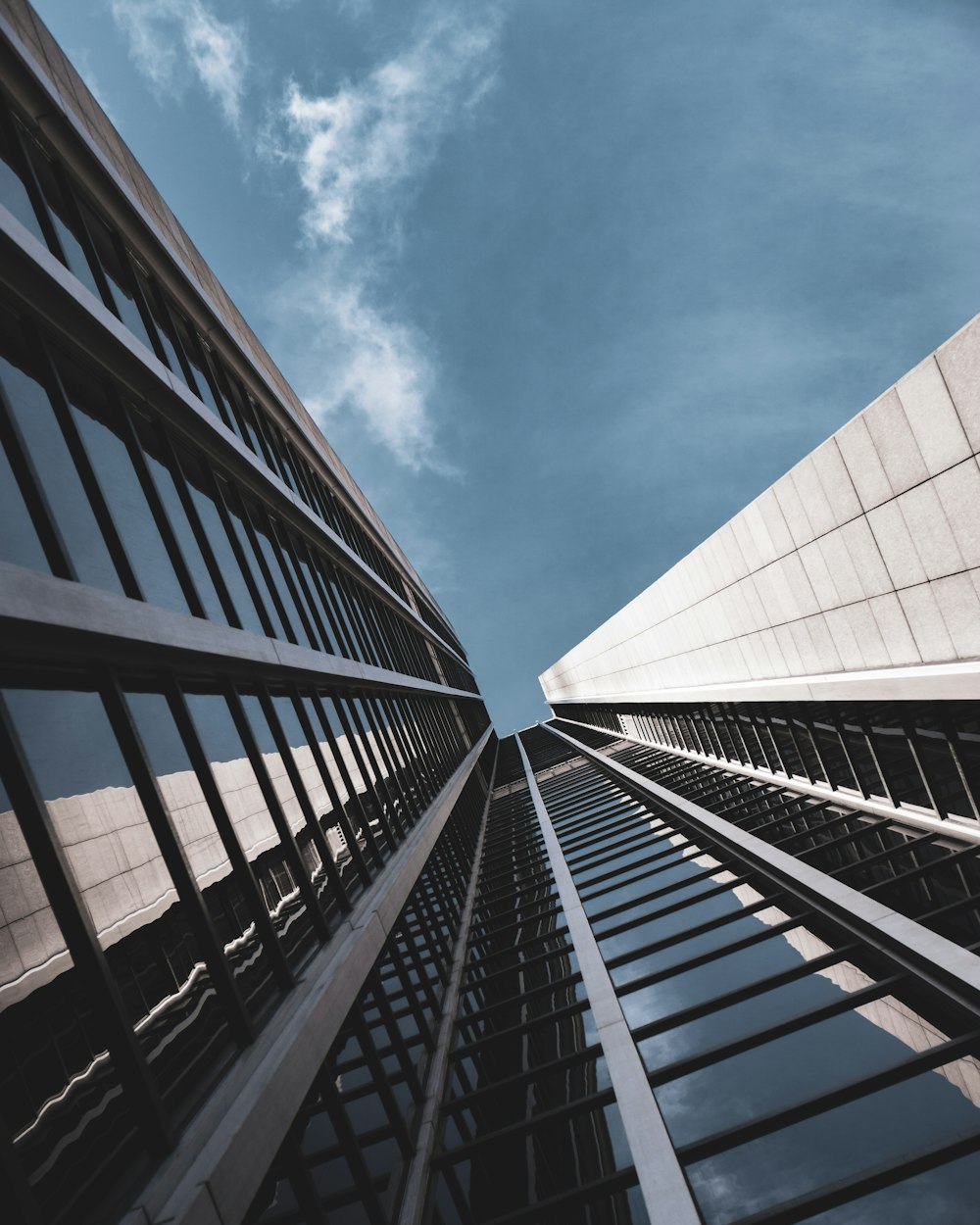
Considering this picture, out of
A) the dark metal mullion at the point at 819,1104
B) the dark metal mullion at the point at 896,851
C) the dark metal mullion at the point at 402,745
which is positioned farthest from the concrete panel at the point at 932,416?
A: the dark metal mullion at the point at 402,745

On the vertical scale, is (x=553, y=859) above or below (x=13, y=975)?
below

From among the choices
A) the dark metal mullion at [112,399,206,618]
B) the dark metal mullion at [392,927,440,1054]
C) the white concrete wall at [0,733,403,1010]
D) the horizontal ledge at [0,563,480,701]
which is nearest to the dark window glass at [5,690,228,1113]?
the white concrete wall at [0,733,403,1010]

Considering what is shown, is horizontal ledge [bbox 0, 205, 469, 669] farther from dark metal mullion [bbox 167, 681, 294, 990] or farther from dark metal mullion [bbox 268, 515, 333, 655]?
dark metal mullion [bbox 167, 681, 294, 990]

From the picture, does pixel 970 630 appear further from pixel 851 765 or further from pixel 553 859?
pixel 553 859

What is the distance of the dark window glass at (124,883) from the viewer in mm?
5801

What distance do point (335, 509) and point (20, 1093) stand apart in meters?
22.8

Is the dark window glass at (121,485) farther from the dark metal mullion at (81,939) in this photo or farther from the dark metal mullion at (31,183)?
the dark metal mullion at (81,939)

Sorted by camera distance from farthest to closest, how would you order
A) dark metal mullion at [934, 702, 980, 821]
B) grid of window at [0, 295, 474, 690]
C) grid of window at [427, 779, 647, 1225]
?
1. dark metal mullion at [934, 702, 980, 821]
2. grid of window at [427, 779, 647, 1225]
3. grid of window at [0, 295, 474, 690]

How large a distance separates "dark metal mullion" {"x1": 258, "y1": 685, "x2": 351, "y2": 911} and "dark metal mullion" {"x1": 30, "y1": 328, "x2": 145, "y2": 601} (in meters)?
3.71

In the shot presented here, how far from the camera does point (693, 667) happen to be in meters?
22.5

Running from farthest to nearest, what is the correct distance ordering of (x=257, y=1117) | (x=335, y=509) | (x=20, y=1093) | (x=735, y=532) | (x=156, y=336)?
(x=335, y=509) < (x=735, y=532) < (x=156, y=336) < (x=257, y=1117) < (x=20, y=1093)

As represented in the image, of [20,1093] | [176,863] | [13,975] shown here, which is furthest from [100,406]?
[20,1093]

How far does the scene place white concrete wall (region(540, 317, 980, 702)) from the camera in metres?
8.73

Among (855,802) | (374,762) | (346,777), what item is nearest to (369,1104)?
(346,777)
